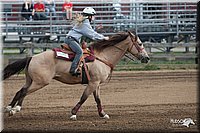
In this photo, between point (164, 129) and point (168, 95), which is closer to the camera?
point (164, 129)

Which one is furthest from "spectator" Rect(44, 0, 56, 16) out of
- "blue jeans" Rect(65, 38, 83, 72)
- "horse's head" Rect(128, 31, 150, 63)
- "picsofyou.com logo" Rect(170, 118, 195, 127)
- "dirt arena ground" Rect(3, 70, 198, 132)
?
"picsofyou.com logo" Rect(170, 118, 195, 127)

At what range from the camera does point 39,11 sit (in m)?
23.9

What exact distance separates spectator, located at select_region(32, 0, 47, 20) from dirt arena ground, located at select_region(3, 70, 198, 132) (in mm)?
6359

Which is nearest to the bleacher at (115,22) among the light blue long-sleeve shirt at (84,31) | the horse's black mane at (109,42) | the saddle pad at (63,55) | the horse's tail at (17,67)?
the horse's black mane at (109,42)

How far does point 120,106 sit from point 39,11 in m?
12.8

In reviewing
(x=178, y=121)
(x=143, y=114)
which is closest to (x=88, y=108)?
(x=143, y=114)

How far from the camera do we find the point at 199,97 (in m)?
12.6

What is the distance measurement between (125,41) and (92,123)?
2.36m

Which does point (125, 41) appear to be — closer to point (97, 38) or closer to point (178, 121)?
point (97, 38)

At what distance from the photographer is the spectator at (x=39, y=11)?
23.6 meters

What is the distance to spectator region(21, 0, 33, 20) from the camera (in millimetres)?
23438

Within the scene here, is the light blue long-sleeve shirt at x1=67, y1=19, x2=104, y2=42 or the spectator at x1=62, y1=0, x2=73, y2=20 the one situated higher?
the spectator at x1=62, y1=0, x2=73, y2=20

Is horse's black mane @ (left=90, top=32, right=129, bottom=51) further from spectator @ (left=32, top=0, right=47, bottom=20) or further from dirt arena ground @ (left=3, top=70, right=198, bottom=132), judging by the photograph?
spectator @ (left=32, top=0, right=47, bottom=20)

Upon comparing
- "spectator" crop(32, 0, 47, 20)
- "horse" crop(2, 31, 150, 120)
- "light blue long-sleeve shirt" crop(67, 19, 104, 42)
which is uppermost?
"spectator" crop(32, 0, 47, 20)
